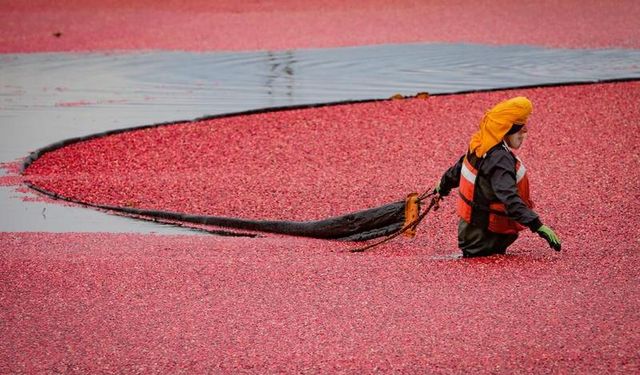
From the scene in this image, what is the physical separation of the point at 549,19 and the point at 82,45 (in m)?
10.1

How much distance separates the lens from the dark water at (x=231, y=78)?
13594 mm

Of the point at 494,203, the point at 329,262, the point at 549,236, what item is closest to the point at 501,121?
the point at 494,203

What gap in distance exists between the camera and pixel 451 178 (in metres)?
6.81

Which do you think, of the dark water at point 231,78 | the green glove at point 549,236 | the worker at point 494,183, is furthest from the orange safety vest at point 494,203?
the dark water at point 231,78

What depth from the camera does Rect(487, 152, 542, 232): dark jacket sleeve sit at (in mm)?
6098

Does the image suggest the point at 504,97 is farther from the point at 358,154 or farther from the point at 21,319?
the point at 21,319

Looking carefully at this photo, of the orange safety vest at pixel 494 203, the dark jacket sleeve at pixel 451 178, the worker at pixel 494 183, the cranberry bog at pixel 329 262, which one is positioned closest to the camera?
the cranberry bog at pixel 329 262

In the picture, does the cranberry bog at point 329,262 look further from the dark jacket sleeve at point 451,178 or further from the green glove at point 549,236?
the dark jacket sleeve at point 451,178

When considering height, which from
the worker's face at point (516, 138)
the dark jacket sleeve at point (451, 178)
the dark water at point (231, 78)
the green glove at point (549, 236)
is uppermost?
the worker's face at point (516, 138)

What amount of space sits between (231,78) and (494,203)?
35.6 feet

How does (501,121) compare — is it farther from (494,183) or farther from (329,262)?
(329,262)

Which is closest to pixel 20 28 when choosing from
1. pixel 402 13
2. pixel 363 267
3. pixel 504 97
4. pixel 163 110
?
pixel 402 13

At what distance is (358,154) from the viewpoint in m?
10.8

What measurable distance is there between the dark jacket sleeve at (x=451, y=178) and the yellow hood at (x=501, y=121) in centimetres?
32
